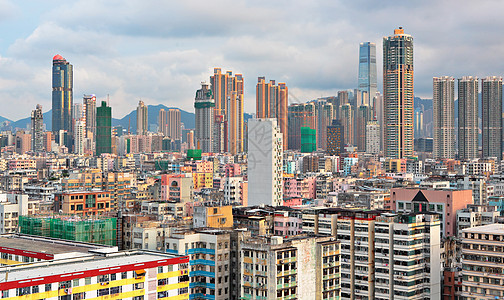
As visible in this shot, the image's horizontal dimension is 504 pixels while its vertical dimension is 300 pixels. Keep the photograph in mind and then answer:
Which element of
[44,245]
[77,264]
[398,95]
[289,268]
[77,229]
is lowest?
[289,268]

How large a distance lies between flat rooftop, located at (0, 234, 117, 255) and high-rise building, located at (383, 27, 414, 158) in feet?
507

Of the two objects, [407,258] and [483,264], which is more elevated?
[407,258]

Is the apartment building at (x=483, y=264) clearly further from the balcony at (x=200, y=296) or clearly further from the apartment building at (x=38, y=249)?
the apartment building at (x=38, y=249)

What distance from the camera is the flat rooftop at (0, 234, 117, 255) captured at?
39.0 m

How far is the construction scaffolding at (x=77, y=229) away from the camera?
4912 cm

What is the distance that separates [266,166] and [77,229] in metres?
30.3

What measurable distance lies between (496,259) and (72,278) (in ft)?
84.6

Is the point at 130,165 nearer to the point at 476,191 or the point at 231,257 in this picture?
the point at 476,191

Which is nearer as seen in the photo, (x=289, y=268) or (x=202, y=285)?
(x=289, y=268)

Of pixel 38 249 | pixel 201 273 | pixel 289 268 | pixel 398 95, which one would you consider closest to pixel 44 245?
pixel 38 249

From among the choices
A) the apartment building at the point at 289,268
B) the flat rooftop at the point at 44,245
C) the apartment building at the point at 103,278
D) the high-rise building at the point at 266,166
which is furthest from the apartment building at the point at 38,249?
the high-rise building at the point at 266,166

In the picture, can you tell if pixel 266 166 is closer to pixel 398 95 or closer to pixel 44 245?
pixel 44 245

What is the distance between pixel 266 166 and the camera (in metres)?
75.6

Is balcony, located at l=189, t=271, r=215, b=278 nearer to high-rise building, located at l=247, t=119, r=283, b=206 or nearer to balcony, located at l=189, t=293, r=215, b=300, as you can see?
balcony, located at l=189, t=293, r=215, b=300
